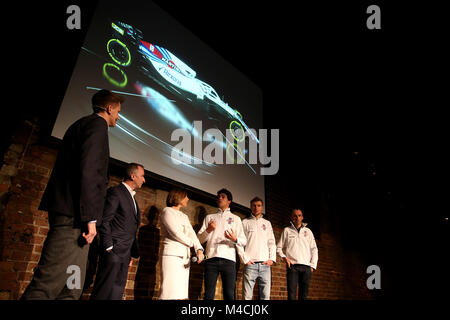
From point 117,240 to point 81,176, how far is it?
0.78 meters

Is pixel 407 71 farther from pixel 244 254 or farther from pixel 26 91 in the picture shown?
pixel 26 91

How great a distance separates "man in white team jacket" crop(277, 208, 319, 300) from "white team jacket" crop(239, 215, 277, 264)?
1.21ft

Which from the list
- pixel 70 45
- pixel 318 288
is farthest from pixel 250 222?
pixel 318 288

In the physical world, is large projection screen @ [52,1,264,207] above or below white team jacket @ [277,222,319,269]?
above

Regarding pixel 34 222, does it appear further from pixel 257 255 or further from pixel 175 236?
pixel 257 255

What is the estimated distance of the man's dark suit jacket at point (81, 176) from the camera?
1.50 m

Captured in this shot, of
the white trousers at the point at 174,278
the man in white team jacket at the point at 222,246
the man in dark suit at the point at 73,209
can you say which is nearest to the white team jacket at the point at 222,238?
the man in white team jacket at the point at 222,246

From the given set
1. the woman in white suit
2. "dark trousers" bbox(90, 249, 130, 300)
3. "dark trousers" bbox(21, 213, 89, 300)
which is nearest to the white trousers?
the woman in white suit

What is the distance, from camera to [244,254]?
312 centimetres

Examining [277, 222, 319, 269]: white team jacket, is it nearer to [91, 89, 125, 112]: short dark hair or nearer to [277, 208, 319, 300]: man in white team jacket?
[277, 208, 319, 300]: man in white team jacket

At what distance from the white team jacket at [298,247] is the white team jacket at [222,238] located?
819 mm

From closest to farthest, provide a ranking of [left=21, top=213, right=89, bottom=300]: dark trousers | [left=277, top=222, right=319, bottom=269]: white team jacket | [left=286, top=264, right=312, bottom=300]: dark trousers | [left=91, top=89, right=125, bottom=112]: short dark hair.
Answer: [left=21, top=213, right=89, bottom=300]: dark trousers, [left=91, top=89, right=125, bottom=112]: short dark hair, [left=286, top=264, right=312, bottom=300]: dark trousers, [left=277, top=222, right=319, bottom=269]: white team jacket

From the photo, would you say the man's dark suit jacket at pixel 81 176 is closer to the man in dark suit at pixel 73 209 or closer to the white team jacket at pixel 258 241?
the man in dark suit at pixel 73 209

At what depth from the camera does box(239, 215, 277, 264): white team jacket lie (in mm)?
3271
